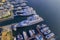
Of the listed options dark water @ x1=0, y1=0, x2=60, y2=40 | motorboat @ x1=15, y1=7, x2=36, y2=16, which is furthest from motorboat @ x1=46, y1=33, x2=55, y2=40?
motorboat @ x1=15, y1=7, x2=36, y2=16

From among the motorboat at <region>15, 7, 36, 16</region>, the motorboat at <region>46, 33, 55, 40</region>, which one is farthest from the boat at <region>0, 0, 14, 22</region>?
the motorboat at <region>46, 33, 55, 40</region>

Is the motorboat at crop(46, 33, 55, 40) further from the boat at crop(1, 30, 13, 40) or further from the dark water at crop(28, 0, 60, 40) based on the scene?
the boat at crop(1, 30, 13, 40)

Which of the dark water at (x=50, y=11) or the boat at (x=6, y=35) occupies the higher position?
the dark water at (x=50, y=11)

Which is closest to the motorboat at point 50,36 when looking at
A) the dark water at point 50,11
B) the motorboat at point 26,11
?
the dark water at point 50,11

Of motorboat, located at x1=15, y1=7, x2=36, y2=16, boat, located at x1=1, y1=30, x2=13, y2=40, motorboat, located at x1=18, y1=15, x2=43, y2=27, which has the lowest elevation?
boat, located at x1=1, y1=30, x2=13, y2=40

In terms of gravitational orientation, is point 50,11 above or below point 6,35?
above

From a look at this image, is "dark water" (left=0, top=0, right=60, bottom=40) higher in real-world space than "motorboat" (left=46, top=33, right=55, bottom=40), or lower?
higher

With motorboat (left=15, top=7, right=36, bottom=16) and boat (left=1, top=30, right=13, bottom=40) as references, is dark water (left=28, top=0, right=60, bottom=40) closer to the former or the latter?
motorboat (left=15, top=7, right=36, bottom=16)

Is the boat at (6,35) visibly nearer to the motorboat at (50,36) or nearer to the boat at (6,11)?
the boat at (6,11)

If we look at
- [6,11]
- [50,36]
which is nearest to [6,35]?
[6,11]

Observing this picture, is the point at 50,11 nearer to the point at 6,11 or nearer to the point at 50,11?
the point at 50,11
